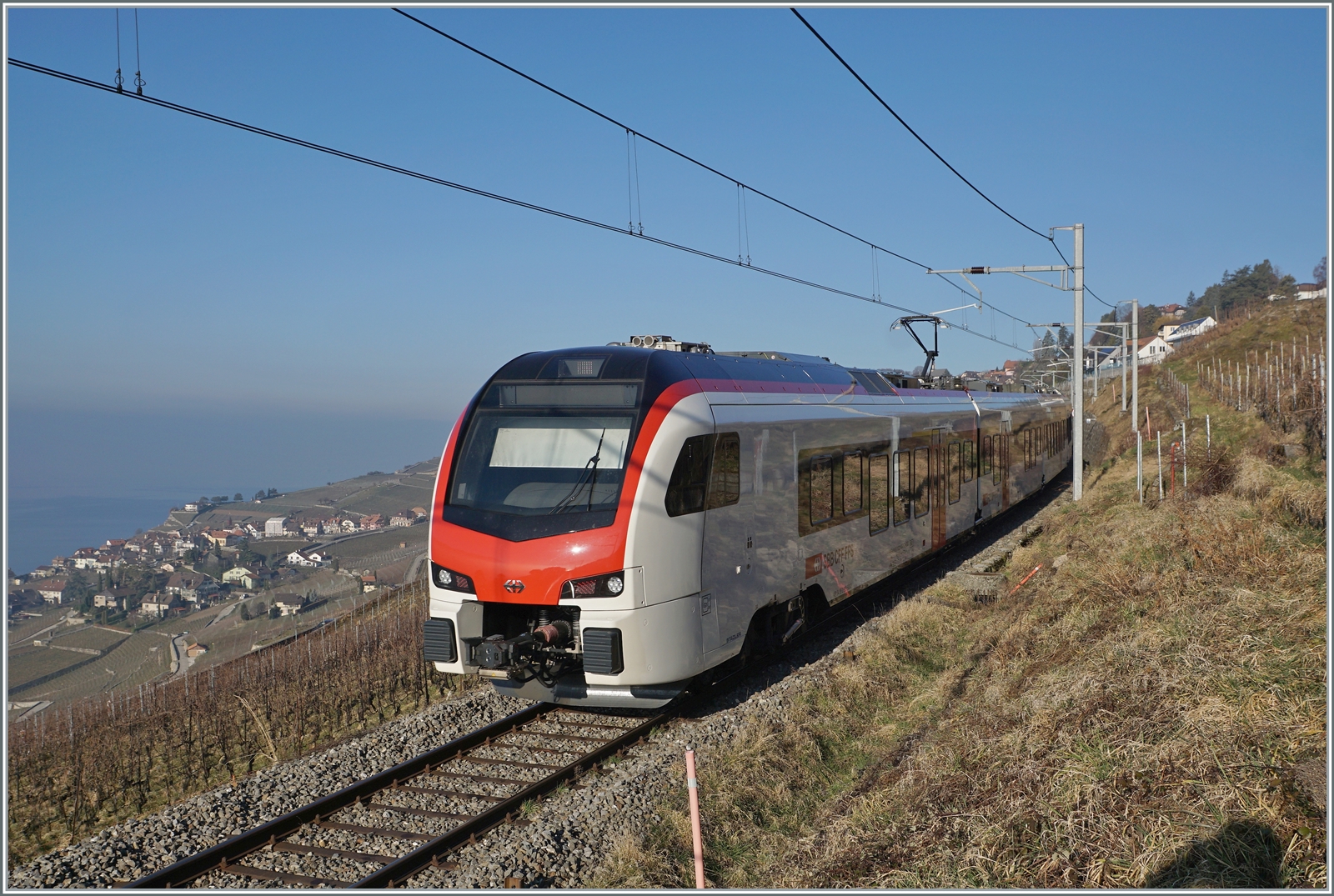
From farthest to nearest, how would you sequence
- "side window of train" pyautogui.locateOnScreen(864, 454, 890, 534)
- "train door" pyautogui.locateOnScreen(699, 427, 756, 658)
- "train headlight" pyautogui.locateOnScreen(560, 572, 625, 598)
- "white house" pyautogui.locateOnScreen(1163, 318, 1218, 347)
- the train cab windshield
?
1. "white house" pyautogui.locateOnScreen(1163, 318, 1218, 347)
2. "side window of train" pyautogui.locateOnScreen(864, 454, 890, 534)
3. "train door" pyautogui.locateOnScreen(699, 427, 756, 658)
4. the train cab windshield
5. "train headlight" pyautogui.locateOnScreen(560, 572, 625, 598)

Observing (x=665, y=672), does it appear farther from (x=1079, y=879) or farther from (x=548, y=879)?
(x=1079, y=879)

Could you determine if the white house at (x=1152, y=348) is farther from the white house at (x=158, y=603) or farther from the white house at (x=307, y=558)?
the white house at (x=158, y=603)

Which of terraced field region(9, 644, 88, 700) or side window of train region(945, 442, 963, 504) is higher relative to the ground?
side window of train region(945, 442, 963, 504)

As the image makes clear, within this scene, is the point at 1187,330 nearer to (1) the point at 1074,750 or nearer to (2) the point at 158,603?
(2) the point at 158,603

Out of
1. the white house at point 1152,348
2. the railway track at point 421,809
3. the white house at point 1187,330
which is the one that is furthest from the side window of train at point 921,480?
the white house at point 1152,348

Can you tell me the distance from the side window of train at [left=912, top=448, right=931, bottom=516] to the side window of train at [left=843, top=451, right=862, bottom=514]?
8.23 feet

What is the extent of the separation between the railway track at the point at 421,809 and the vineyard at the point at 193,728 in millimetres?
1882

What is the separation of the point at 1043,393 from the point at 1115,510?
42.4 ft

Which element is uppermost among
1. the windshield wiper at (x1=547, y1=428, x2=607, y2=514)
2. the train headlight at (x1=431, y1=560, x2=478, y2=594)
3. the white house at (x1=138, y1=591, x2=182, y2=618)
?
the windshield wiper at (x1=547, y1=428, x2=607, y2=514)

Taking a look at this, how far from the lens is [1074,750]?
605cm

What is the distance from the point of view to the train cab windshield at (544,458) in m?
7.98

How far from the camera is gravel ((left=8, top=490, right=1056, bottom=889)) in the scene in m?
5.84

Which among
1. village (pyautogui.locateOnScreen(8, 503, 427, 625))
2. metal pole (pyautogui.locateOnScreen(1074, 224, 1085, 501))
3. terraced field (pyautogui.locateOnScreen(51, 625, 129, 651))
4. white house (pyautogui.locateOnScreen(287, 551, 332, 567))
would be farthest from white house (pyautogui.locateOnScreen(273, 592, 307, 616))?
metal pole (pyautogui.locateOnScreen(1074, 224, 1085, 501))

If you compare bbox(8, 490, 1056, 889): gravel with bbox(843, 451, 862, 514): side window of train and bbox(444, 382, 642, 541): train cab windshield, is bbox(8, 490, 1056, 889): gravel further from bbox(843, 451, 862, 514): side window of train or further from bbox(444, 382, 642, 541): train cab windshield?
bbox(843, 451, 862, 514): side window of train
